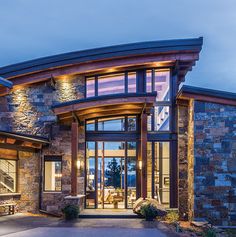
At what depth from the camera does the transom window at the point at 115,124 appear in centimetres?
1722

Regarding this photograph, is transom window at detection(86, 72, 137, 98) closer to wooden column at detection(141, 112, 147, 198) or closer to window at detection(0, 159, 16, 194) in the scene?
wooden column at detection(141, 112, 147, 198)

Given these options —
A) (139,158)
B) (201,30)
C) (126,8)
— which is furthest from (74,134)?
(201,30)

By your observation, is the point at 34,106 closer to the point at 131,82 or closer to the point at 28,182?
the point at 28,182

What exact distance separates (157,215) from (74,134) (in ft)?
14.2

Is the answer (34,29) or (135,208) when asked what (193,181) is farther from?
(34,29)

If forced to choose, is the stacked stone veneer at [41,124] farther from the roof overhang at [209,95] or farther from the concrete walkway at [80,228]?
the roof overhang at [209,95]

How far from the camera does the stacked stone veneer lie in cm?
1650

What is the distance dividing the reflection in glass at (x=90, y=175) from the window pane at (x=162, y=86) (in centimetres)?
353

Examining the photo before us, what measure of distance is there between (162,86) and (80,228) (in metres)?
7.37

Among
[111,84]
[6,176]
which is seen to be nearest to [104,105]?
[111,84]

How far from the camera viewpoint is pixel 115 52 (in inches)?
652

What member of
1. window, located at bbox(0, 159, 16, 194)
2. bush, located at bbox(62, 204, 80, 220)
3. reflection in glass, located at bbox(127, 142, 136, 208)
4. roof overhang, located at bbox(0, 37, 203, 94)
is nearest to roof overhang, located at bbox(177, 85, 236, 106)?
roof overhang, located at bbox(0, 37, 203, 94)

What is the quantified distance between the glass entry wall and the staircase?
3.08 metres

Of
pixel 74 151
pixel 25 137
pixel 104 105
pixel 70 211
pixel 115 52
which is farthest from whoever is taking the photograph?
pixel 115 52
